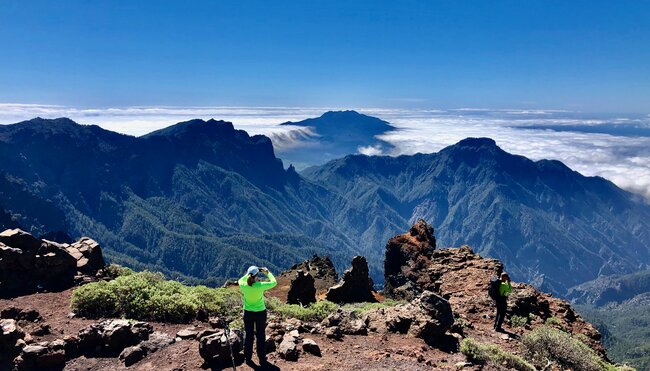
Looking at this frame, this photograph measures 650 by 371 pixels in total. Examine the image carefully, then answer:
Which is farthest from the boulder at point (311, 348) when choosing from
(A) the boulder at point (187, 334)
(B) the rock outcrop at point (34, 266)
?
(B) the rock outcrop at point (34, 266)

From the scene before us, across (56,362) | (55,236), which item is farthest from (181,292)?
(55,236)

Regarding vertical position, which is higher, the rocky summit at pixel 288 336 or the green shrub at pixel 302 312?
the rocky summit at pixel 288 336

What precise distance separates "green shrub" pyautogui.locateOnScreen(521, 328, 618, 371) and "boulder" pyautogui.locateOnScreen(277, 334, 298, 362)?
9.39 m

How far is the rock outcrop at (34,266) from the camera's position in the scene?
70.5ft

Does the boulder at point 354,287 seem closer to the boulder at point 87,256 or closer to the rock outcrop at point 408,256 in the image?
the rock outcrop at point 408,256

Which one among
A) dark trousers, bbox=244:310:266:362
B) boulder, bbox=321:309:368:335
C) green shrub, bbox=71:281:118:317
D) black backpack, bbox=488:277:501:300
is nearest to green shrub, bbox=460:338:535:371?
boulder, bbox=321:309:368:335

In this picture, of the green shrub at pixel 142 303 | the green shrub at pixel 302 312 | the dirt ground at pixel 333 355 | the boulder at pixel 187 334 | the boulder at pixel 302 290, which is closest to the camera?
the dirt ground at pixel 333 355

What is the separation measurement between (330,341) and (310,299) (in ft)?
62.1

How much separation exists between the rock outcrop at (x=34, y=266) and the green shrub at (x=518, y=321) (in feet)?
73.4

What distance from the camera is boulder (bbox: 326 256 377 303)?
128 feet

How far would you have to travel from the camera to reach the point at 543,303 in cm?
2623

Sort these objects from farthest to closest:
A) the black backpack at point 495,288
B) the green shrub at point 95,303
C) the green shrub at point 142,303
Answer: the black backpack at point 495,288 → the green shrub at point 95,303 → the green shrub at point 142,303

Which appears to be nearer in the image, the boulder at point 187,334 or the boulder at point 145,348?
the boulder at point 145,348

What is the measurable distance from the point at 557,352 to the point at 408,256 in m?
40.3
